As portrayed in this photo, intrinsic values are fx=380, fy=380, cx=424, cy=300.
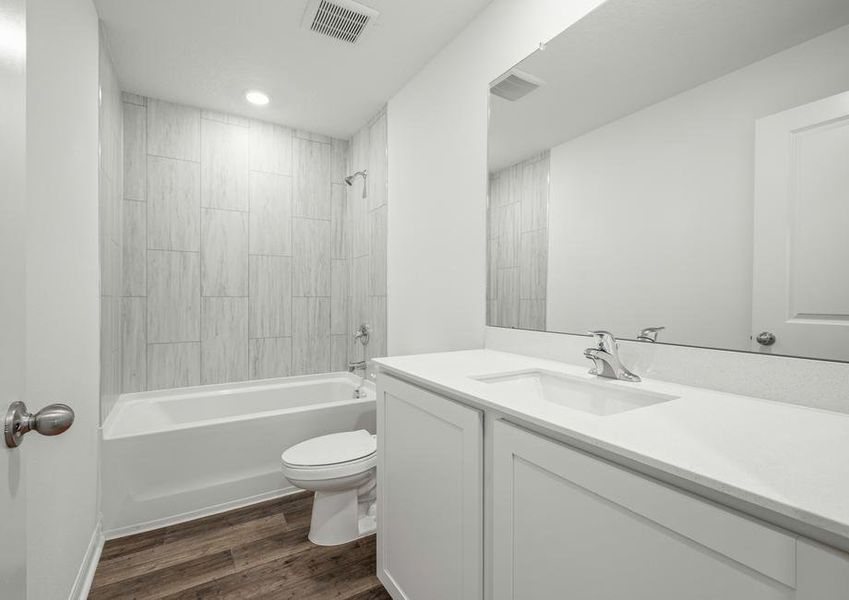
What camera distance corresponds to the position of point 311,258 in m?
3.14

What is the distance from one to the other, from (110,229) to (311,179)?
1452mm

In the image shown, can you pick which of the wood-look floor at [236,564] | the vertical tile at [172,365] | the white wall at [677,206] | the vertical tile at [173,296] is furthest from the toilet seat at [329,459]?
the vertical tile at [173,296]

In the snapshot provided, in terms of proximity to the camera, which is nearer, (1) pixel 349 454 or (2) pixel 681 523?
(2) pixel 681 523

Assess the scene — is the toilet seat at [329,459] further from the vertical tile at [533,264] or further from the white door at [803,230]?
the white door at [803,230]

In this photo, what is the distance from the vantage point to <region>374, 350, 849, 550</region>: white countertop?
0.46 m

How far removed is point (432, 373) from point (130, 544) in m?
1.79

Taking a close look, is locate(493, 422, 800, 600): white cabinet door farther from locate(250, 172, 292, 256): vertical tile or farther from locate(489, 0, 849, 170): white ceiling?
locate(250, 172, 292, 256): vertical tile

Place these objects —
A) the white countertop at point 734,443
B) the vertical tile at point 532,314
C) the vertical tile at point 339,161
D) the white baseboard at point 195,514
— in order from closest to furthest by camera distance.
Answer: the white countertop at point 734,443 → the vertical tile at point 532,314 → the white baseboard at point 195,514 → the vertical tile at point 339,161

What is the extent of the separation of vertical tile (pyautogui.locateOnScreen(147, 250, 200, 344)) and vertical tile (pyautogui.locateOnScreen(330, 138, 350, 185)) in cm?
126

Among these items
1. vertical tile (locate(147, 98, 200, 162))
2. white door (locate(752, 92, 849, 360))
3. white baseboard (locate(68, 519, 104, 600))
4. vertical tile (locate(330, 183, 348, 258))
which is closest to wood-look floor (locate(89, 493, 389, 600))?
white baseboard (locate(68, 519, 104, 600))

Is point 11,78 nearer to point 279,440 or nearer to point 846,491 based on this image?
point 846,491

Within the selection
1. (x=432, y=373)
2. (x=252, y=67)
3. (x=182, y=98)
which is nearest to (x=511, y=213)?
(x=432, y=373)

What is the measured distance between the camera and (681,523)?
1.84 feet

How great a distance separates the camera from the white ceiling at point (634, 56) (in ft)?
3.02
